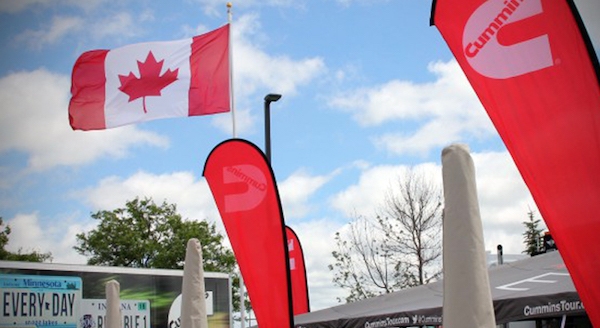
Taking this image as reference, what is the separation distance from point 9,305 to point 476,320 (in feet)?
38.9

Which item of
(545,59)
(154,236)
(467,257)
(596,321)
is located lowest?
(596,321)

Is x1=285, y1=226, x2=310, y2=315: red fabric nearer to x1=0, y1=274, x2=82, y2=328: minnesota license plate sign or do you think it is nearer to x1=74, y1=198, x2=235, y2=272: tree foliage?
x1=0, y1=274, x2=82, y2=328: minnesota license plate sign

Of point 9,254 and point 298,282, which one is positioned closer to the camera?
point 298,282

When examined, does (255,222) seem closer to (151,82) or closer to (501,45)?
(501,45)

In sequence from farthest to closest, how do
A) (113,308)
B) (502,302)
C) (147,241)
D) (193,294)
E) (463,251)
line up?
(147,241) < (113,308) < (502,302) < (193,294) < (463,251)

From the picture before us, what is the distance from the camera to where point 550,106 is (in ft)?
17.5

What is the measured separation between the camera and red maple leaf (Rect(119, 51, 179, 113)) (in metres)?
16.2

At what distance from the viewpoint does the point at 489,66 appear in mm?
5727

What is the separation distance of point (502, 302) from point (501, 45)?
3414 mm

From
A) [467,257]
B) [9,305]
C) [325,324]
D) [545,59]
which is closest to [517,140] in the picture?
[545,59]

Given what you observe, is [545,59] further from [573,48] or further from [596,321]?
[596,321]

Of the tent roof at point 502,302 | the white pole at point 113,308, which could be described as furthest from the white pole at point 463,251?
the white pole at point 113,308

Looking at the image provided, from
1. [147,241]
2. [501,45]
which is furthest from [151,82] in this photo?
[147,241]

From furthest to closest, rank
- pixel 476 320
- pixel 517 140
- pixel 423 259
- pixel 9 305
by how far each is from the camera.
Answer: pixel 423 259 → pixel 9 305 → pixel 517 140 → pixel 476 320
